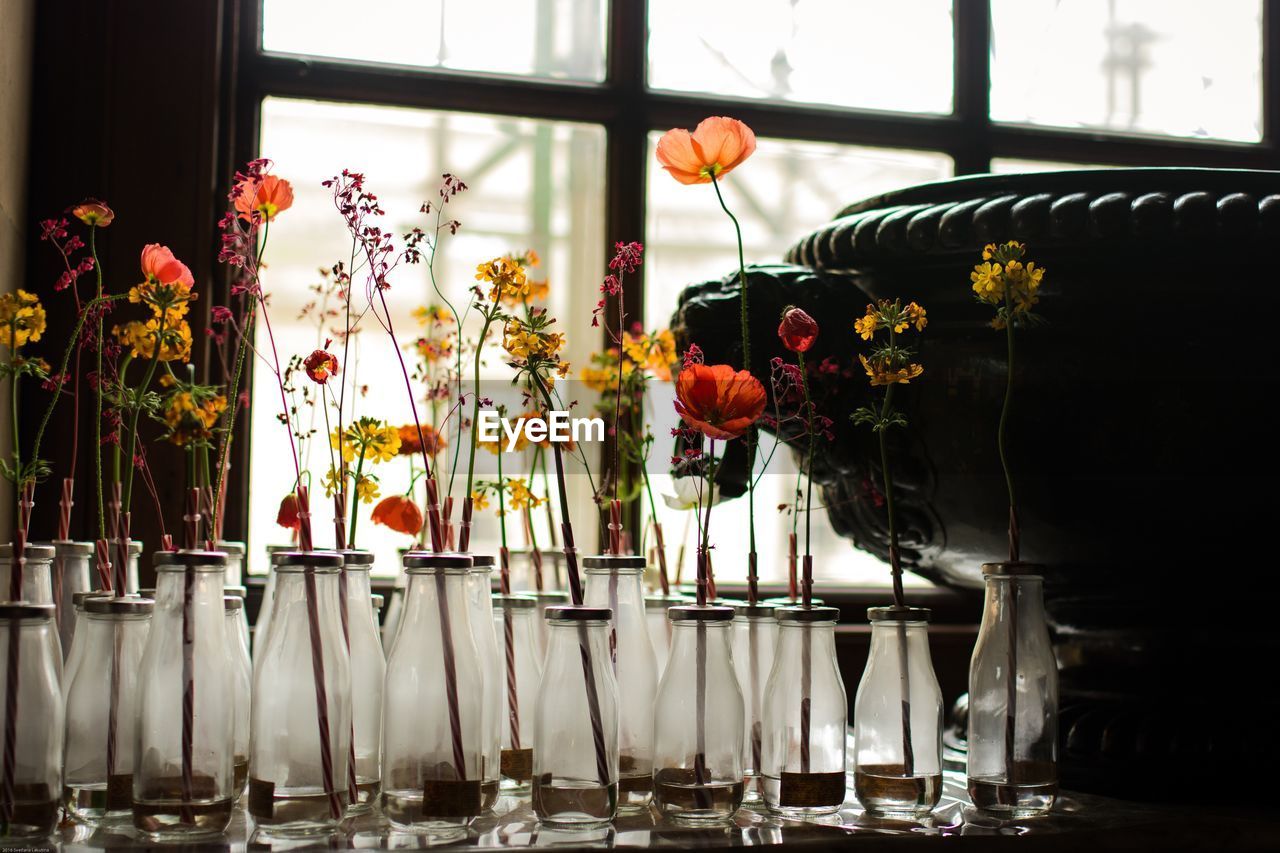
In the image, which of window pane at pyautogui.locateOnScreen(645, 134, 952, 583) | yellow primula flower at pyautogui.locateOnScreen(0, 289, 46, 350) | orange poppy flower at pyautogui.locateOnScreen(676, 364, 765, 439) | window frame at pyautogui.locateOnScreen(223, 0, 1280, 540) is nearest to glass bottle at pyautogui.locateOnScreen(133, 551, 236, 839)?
yellow primula flower at pyautogui.locateOnScreen(0, 289, 46, 350)

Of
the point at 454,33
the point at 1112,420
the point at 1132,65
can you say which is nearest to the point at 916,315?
the point at 1112,420

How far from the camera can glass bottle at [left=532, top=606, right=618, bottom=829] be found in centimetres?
81

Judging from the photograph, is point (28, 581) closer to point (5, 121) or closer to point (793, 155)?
point (5, 121)

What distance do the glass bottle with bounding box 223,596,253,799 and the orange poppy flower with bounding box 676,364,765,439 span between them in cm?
35

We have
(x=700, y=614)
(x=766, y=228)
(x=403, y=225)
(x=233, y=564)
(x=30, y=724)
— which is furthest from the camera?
(x=766, y=228)

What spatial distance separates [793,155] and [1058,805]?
115 cm

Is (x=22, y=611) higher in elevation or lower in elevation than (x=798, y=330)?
lower

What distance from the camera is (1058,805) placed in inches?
36.7

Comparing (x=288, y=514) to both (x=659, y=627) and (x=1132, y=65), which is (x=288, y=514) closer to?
(x=659, y=627)

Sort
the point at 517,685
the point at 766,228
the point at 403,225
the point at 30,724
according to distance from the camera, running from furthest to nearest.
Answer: the point at 766,228, the point at 403,225, the point at 517,685, the point at 30,724

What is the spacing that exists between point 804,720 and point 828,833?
0.09m

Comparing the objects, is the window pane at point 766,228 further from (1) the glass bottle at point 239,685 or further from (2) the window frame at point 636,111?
(1) the glass bottle at point 239,685

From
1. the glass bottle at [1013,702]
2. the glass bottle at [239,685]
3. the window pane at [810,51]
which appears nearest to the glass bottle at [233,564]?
the glass bottle at [239,685]

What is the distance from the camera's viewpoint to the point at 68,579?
969 millimetres
